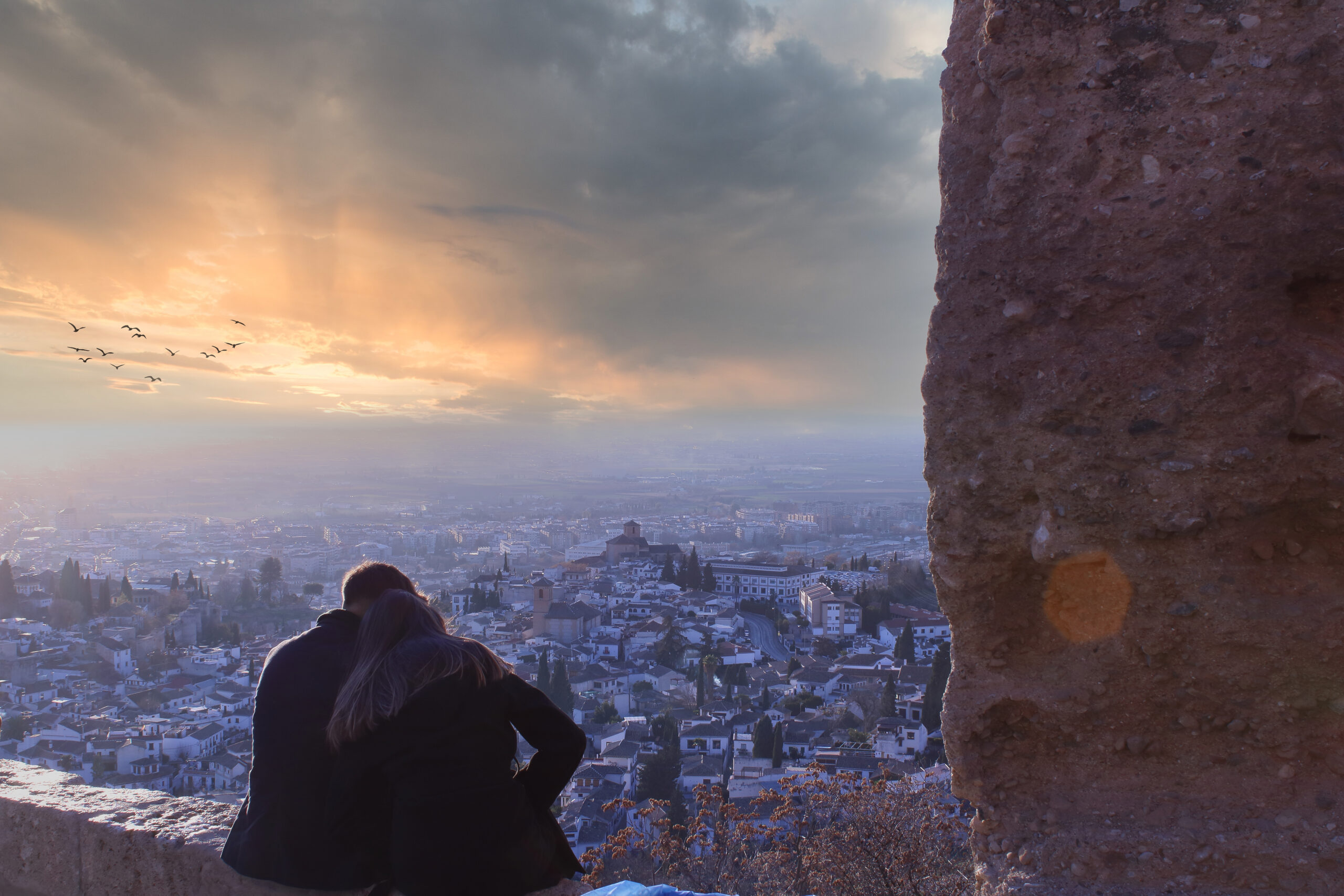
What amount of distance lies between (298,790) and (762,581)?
35856 millimetres

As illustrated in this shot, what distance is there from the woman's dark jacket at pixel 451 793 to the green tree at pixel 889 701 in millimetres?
13729

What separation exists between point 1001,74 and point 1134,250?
0.62 meters

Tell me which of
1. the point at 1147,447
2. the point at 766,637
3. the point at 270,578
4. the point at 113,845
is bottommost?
the point at 766,637

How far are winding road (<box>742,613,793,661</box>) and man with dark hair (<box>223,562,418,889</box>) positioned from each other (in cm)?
2361

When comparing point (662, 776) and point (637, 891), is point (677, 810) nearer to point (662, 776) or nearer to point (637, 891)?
point (662, 776)

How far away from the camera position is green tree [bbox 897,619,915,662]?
22125 mm

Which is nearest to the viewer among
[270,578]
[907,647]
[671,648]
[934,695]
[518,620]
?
[934,695]

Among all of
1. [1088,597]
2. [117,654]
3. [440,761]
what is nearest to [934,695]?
[1088,597]

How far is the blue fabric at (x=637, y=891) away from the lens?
227 centimetres

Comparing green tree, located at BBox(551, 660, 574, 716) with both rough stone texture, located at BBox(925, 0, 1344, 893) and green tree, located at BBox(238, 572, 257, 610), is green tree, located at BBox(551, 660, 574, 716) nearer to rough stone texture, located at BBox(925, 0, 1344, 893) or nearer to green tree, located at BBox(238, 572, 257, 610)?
green tree, located at BBox(238, 572, 257, 610)

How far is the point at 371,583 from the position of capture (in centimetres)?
266

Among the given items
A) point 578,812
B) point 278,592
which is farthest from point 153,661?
point 578,812

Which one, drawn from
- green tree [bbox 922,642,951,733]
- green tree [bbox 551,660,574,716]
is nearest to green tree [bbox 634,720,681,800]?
green tree [bbox 922,642,951,733]

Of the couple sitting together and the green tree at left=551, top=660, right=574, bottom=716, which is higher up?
the couple sitting together
